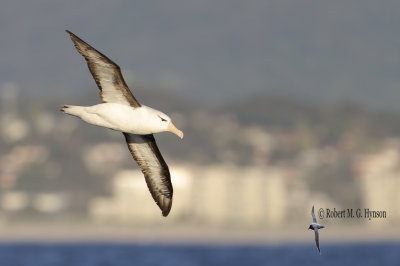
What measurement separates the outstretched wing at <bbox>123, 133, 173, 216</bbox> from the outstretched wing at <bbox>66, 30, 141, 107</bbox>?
91.2 inches

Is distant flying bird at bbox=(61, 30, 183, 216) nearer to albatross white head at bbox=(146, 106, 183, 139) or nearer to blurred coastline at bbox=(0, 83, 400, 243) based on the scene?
albatross white head at bbox=(146, 106, 183, 139)

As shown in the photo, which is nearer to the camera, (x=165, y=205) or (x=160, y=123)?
(x=160, y=123)

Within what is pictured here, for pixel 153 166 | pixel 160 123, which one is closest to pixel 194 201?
pixel 153 166

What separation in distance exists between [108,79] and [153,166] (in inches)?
121

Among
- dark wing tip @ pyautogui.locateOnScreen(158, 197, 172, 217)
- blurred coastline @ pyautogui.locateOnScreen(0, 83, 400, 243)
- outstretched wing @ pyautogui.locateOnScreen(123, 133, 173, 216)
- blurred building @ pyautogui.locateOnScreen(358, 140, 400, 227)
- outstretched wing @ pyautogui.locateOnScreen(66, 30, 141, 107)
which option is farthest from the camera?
blurred coastline @ pyautogui.locateOnScreen(0, 83, 400, 243)

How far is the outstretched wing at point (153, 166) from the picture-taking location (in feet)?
77.7

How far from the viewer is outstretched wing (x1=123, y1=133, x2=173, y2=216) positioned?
932 inches

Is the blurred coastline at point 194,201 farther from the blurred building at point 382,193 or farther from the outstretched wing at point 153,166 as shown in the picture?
the outstretched wing at point 153,166

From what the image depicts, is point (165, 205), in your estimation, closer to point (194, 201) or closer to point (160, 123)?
point (160, 123)

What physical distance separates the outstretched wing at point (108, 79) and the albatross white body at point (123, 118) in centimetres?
24

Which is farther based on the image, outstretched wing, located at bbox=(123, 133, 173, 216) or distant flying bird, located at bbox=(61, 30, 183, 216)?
outstretched wing, located at bbox=(123, 133, 173, 216)

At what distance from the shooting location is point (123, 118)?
69.2 feet

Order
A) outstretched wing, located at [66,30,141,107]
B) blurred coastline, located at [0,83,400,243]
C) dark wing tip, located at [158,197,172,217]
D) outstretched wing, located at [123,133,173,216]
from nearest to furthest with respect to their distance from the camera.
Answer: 1. outstretched wing, located at [66,30,141,107]
2. dark wing tip, located at [158,197,172,217]
3. outstretched wing, located at [123,133,173,216]
4. blurred coastline, located at [0,83,400,243]

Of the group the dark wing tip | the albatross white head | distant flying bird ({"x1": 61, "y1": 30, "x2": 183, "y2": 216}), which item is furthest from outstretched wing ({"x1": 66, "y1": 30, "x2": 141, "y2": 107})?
the dark wing tip
